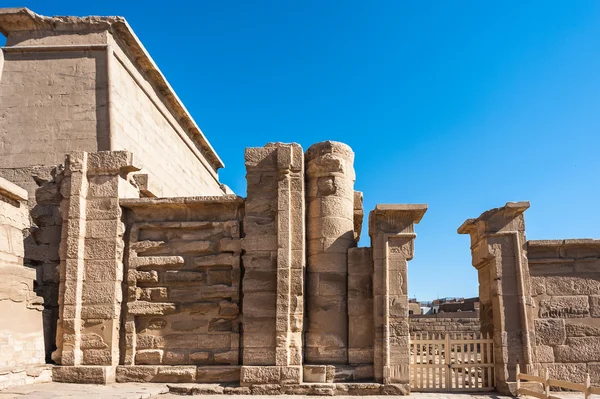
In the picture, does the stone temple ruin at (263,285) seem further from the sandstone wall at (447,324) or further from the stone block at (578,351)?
the sandstone wall at (447,324)

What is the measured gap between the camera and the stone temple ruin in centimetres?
925

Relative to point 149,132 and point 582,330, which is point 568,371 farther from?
point 149,132

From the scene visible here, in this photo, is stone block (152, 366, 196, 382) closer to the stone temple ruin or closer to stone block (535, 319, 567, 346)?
the stone temple ruin

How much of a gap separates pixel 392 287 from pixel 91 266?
538cm

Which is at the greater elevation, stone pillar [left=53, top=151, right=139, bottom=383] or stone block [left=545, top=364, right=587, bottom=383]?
stone pillar [left=53, top=151, right=139, bottom=383]

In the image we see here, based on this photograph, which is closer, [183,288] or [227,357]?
[227,357]

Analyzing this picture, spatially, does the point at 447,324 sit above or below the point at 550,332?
below

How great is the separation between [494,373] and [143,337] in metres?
6.29

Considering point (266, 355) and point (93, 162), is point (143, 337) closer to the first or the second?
point (266, 355)

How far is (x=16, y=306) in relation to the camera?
8.66 metres

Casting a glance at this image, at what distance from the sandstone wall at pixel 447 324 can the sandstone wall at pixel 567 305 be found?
6517 mm

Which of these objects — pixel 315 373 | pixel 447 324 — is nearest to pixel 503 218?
pixel 315 373

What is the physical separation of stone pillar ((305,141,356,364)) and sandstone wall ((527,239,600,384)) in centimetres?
341

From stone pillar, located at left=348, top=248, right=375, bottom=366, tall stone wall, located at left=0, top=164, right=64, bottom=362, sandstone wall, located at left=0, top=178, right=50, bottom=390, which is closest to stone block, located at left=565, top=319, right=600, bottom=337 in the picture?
stone pillar, located at left=348, top=248, right=375, bottom=366
